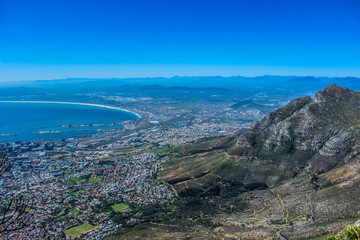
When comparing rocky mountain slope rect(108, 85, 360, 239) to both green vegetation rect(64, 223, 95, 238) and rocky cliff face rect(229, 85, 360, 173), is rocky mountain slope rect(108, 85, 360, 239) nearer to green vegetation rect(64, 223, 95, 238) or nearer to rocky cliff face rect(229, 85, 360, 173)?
rocky cliff face rect(229, 85, 360, 173)

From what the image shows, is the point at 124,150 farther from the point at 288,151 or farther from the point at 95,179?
the point at 288,151

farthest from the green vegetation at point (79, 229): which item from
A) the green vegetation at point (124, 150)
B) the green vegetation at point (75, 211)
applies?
the green vegetation at point (124, 150)

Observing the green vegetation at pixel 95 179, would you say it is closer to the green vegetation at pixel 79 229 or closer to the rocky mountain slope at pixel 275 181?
the rocky mountain slope at pixel 275 181

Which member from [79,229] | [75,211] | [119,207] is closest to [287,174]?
[119,207]

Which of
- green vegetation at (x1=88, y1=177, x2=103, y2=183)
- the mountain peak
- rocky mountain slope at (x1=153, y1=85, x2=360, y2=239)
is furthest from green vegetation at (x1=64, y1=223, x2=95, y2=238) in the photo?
the mountain peak

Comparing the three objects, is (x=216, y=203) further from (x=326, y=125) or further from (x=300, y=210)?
(x=326, y=125)
